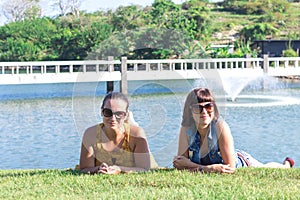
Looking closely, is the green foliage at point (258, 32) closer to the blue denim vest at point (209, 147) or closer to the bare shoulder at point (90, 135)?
the blue denim vest at point (209, 147)

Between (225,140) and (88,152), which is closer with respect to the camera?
(225,140)

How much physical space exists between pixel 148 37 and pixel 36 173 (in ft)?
6.58

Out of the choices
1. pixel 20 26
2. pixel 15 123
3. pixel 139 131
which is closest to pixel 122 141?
pixel 139 131

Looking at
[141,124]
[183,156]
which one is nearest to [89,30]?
[141,124]

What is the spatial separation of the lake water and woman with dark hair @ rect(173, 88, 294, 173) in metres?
0.75

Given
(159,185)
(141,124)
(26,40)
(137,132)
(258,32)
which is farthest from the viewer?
(258,32)

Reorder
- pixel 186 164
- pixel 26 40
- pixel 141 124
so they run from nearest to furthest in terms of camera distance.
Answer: pixel 186 164
pixel 141 124
pixel 26 40

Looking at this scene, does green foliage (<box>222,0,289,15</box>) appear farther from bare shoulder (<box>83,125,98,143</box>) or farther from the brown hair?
bare shoulder (<box>83,125,98,143</box>)

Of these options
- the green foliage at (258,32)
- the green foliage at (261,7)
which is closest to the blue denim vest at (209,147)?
the green foliage at (258,32)

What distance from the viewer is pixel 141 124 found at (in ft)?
37.7

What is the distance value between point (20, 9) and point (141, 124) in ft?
183

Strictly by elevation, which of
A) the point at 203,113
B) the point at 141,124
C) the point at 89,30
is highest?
the point at 89,30

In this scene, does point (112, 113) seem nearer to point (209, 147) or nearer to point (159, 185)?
point (159, 185)

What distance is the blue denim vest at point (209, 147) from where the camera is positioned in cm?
455
